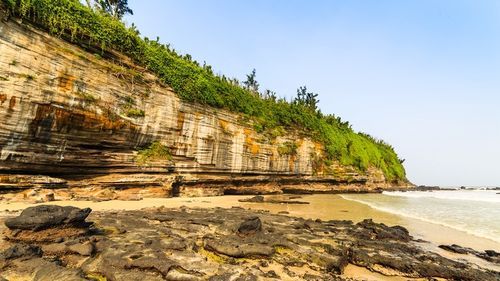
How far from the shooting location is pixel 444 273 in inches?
238

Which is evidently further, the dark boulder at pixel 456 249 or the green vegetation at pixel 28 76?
the green vegetation at pixel 28 76

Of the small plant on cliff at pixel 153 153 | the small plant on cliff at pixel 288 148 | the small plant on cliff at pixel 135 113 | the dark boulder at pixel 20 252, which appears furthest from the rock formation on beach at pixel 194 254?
the small plant on cliff at pixel 288 148

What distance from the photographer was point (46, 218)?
21.2ft

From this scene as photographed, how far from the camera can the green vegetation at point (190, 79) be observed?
47.5 feet

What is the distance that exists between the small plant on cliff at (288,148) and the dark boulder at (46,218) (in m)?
20.0

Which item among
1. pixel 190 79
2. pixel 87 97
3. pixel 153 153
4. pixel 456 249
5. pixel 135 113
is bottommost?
pixel 456 249

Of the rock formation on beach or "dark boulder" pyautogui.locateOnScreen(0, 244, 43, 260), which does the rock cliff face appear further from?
"dark boulder" pyautogui.locateOnScreen(0, 244, 43, 260)

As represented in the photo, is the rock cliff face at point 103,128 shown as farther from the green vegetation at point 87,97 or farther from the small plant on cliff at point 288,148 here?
the small plant on cliff at point 288,148

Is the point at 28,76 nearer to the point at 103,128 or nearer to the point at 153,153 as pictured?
the point at 103,128

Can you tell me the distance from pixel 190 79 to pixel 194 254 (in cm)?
1578

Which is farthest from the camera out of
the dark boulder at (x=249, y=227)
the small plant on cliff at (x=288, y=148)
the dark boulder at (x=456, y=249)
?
the small plant on cliff at (x=288, y=148)

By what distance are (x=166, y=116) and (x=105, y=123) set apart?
3811 millimetres

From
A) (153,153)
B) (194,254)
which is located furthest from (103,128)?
(194,254)

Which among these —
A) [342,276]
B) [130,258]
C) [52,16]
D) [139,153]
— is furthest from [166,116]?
[342,276]
